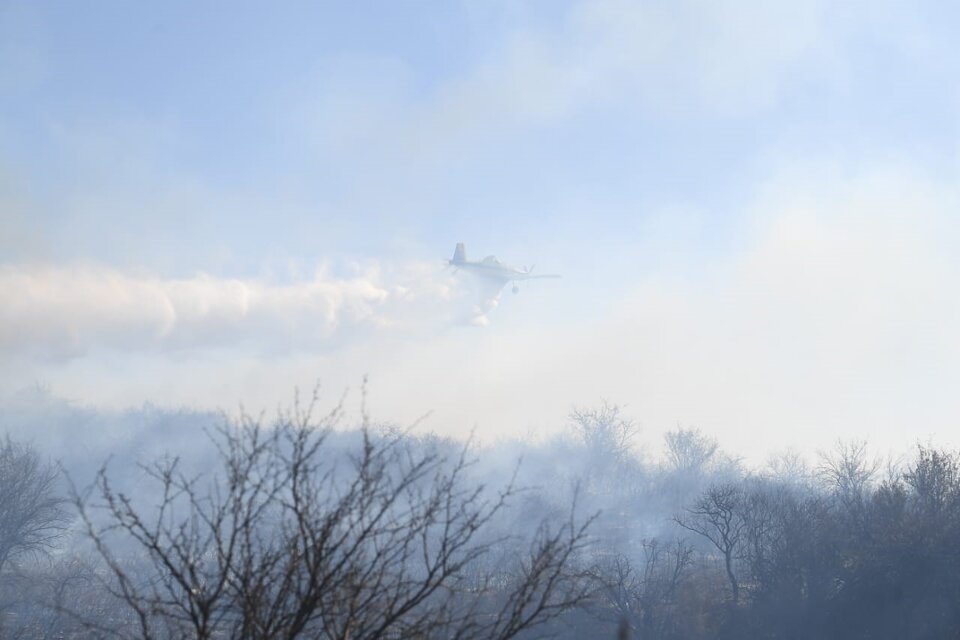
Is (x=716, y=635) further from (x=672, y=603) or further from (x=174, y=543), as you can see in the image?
(x=174, y=543)

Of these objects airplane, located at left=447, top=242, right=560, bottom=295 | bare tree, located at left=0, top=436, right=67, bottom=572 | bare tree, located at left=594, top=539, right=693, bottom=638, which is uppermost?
airplane, located at left=447, top=242, right=560, bottom=295

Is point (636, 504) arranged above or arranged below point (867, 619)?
above

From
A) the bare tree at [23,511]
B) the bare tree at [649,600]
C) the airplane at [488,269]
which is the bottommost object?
the bare tree at [649,600]

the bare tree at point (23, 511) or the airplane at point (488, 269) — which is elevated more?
the airplane at point (488, 269)

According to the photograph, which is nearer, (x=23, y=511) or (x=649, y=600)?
(x=649, y=600)

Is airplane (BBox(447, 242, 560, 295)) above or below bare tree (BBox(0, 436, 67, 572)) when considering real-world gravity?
above

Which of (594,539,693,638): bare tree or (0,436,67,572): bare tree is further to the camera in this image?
(0,436,67,572): bare tree

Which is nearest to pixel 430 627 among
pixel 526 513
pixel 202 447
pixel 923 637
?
pixel 923 637

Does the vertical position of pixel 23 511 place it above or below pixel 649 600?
above

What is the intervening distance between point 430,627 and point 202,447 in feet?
313

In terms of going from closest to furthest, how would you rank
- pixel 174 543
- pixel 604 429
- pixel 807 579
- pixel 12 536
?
pixel 174 543
pixel 807 579
pixel 12 536
pixel 604 429

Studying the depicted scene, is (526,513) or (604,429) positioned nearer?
(526,513)

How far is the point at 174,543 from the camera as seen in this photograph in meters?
6.67

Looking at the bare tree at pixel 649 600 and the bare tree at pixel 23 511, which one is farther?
the bare tree at pixel 23 511
